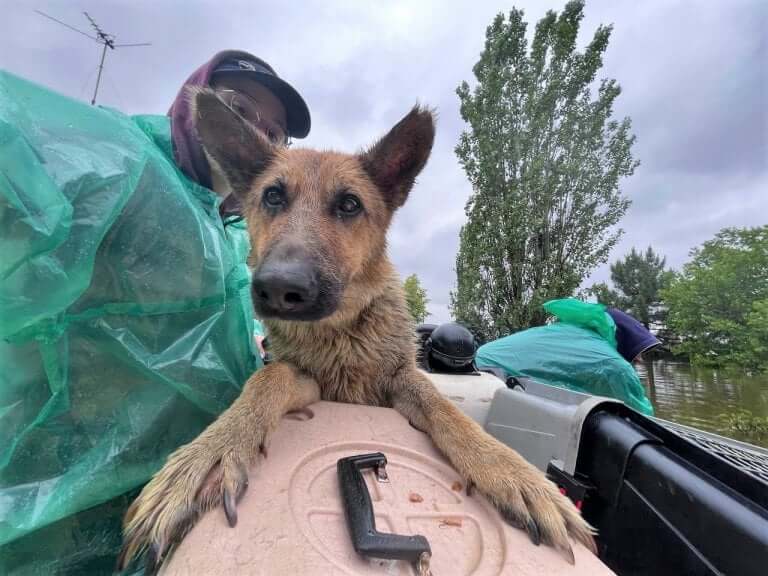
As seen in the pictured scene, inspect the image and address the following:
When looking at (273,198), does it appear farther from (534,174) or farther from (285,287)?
(534,174)

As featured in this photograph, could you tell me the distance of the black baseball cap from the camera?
8.75 ft

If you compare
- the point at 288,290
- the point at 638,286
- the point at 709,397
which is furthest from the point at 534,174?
the point at 638,286

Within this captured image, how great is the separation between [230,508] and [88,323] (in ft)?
3.67

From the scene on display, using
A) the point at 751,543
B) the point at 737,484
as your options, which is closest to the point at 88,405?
the point at 751,543

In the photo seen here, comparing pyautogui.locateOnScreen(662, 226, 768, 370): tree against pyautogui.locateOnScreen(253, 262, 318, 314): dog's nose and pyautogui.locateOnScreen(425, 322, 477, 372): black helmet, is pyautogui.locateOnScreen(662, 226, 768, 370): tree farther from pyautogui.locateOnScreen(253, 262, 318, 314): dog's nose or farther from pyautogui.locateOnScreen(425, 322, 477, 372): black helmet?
pyautogui.locateOnScreen(253, 262, 318, 314): dog's nose

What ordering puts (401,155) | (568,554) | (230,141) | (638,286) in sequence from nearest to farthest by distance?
(568,554)
(230,141)
(401,155)
(638,286)

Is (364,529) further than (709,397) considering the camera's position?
No

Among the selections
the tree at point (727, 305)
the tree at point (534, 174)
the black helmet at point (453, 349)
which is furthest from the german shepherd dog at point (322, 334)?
the tree at point (727, 305)

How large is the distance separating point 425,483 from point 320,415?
586 mm

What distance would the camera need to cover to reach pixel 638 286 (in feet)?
156

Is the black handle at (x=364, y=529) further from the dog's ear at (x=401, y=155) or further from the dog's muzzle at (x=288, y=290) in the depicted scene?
the dog's ear at (x=401, y=155)

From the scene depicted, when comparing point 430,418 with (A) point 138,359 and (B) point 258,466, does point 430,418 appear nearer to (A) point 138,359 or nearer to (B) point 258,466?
(B) point 258,466

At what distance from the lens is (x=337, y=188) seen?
2.58 meters

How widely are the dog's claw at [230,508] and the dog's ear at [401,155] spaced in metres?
2.33
